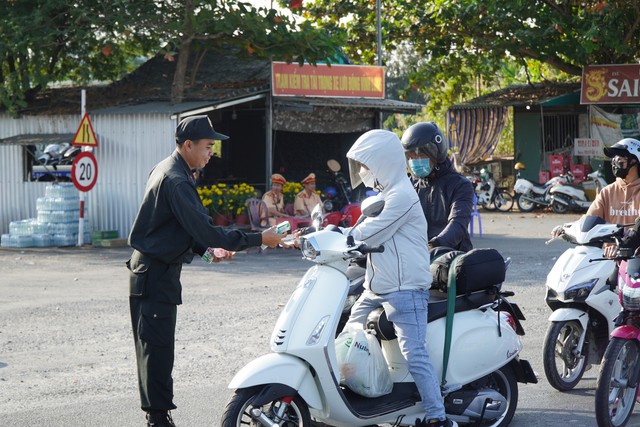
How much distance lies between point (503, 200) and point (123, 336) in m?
18.4

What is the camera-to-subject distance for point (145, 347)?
5.13m

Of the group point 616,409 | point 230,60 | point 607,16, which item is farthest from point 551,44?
point 616,409

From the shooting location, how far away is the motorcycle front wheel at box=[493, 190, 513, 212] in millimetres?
Answer: 25469

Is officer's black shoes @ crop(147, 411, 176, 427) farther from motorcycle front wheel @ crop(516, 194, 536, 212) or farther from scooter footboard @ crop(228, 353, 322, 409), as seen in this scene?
motorcycle front wheel @ crop(516, 194, 536, 212)

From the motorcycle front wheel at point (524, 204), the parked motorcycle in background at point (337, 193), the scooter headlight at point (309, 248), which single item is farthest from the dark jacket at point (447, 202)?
the motorcycle front wheel at point (524, 204)

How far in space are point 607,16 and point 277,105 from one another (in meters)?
8.24


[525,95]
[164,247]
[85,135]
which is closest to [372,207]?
[164,247]

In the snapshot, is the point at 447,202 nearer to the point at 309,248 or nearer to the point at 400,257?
the point at 400,257

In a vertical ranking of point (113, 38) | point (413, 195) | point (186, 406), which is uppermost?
point (113, 38)

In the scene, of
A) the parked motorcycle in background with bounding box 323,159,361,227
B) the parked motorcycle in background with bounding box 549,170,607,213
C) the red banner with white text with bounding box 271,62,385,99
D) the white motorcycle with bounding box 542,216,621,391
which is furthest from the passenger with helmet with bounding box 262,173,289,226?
the white motorcycle with bounding box 542,216,621,391

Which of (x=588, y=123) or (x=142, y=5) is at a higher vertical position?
(x=142, y=5)

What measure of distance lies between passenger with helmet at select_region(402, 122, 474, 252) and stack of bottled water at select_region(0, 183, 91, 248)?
1169 cm

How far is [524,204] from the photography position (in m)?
24.9

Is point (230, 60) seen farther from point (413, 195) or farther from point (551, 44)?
point (413, 195)
